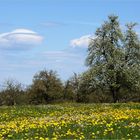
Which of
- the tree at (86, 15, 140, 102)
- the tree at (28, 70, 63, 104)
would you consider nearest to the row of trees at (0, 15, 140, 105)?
the tree at (86, 15, 140, 102)

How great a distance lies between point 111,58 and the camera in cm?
6756

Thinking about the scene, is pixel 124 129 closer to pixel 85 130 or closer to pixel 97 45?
pixel 85 130

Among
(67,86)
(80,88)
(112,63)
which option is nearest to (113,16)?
(112,63)

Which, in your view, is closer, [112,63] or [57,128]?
[57,128]

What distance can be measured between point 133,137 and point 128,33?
57290 mm

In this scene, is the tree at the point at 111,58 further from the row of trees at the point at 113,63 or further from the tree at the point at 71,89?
the tree at the point at 71,89

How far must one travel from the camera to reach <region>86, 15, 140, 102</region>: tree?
220ft

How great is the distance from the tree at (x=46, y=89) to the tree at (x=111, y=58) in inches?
984

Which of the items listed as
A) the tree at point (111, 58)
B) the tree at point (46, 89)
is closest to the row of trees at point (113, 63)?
the tree at point (111, 58)

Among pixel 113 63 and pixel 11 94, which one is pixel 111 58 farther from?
pixel 11 94

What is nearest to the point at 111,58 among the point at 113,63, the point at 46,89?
the point at 113,63

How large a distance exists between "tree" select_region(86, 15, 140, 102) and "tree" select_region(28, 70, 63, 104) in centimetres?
2498

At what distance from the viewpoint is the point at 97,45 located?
68000mm

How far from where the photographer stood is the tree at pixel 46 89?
9225cm
